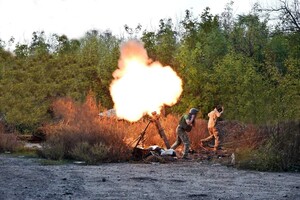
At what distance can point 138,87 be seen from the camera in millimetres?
22016

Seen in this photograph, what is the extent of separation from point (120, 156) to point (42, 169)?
11.8ft

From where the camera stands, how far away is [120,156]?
1897 centimetres

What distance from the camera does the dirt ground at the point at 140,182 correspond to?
38.3 ft

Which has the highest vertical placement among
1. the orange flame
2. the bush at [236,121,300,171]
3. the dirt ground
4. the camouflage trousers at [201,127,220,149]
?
the orange flame

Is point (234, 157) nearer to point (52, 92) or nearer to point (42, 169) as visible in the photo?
point (42, 169)

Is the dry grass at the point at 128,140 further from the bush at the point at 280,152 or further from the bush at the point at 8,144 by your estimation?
the bush at the point at 8,144

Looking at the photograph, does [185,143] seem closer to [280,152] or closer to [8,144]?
[280,152]

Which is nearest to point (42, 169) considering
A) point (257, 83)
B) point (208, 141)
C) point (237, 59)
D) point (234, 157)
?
point (234, 157)

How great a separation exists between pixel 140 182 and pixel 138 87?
8.72m

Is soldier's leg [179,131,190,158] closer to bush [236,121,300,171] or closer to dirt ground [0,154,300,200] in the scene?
dirt ground [0,154,300,200]

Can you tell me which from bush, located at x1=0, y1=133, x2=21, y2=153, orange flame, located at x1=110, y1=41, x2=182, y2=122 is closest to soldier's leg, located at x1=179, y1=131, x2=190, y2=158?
orange flame, located at x1=110, y1=41, x2=182, y2=122

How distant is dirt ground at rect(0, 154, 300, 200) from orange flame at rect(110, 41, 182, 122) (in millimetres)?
4030

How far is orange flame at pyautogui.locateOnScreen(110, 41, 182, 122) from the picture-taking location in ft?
71.4

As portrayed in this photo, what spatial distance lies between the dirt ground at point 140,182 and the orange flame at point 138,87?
4030mm
